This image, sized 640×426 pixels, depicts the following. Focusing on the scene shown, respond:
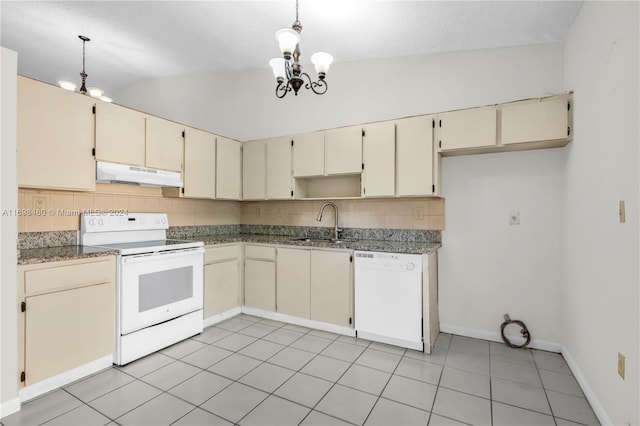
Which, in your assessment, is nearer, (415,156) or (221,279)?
(415,156)

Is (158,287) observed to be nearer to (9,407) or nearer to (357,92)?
(9,407)

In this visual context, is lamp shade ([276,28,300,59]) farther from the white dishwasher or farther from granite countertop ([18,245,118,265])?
granite countertop ([18,245,118,265])

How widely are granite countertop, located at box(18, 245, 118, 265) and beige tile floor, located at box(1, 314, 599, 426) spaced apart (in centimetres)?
88

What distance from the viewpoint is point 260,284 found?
11.3ft

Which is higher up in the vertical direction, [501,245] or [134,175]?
[134,175]

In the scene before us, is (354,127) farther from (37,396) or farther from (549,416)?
(37,396)

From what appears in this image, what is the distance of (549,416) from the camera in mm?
1795

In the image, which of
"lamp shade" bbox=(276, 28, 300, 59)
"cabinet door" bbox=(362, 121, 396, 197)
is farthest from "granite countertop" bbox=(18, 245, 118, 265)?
"cabinet door" bbox=(362, 121, 396, 197)

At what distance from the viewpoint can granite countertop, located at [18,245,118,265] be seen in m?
1.95

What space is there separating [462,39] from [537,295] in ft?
7.85

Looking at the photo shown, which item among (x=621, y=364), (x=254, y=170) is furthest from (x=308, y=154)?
(x=621, y=364)

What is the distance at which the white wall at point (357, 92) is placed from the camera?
2.75 metres

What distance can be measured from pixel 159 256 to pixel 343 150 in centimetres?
202

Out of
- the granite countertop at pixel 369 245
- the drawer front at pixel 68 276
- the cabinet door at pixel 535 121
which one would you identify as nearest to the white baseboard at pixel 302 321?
the granite countertop at pixel 369 245
